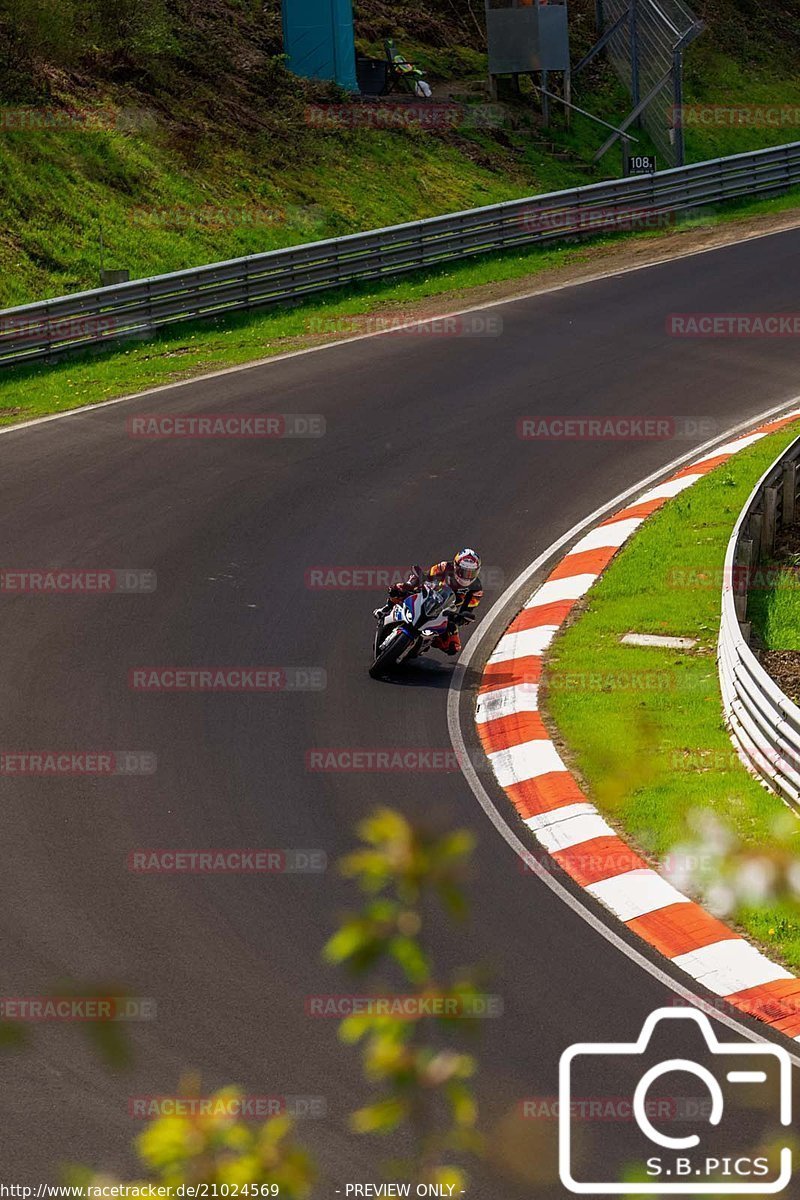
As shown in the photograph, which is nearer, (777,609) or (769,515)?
(777,609)

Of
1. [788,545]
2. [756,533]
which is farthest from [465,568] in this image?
[788,545]

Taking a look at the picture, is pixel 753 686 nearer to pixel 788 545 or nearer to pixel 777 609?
pixel 777 609

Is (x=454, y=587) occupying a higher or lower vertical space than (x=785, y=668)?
A: higher

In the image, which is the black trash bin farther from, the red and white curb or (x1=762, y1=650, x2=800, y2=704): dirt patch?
(x1=762, y1=650, x2=800, y2=704): dirt patch

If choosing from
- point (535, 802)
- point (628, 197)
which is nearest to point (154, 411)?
point (535, 802)

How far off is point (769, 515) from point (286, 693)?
6768 mm

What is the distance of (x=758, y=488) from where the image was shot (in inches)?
655

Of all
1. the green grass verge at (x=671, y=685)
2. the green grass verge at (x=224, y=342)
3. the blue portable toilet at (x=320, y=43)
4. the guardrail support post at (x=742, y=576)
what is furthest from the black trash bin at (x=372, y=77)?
the guardrail support post at (x=742, y=576)

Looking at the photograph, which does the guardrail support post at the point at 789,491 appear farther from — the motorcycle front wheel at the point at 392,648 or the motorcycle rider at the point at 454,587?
the motorcycle front wheel at the point at 392,648

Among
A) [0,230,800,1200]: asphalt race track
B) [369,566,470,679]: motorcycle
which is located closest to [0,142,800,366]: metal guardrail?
[0,230,800,1200]: asphalt race track

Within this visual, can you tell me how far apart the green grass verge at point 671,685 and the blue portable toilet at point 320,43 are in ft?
67.6

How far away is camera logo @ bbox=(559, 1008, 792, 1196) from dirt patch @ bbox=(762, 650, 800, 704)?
563cm

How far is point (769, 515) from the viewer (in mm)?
16984

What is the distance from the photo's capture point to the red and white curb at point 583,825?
873 centimetres
